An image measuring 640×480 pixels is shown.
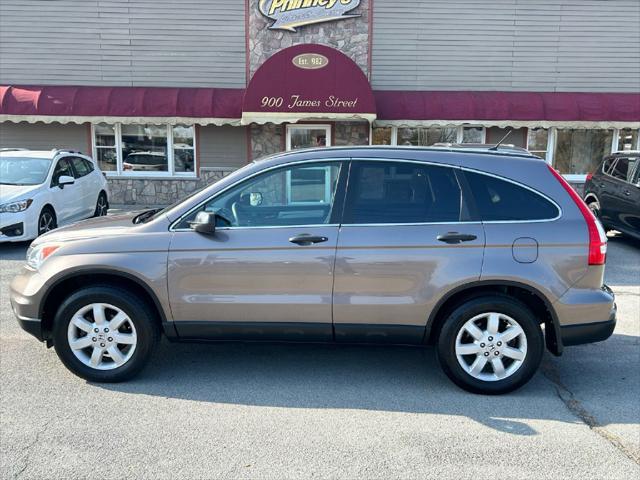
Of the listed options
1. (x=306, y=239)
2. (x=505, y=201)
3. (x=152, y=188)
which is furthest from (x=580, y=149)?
(x=306, y=239)

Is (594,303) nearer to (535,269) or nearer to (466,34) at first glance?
(535,269)

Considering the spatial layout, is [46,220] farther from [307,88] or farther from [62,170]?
[307,88]

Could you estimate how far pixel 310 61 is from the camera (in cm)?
1264

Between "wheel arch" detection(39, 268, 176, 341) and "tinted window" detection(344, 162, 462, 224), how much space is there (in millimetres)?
1542

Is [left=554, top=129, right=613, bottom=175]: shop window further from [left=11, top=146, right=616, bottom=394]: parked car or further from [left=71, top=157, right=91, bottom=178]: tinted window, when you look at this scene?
[left=11, top=146, right=616, bottom=394]: parked car

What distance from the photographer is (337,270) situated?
384 cm

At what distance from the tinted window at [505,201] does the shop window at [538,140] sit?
39.0 feet

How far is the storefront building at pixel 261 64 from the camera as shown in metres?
13.6

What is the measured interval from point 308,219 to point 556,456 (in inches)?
86.4

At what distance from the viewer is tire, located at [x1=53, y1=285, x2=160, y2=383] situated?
3941mm

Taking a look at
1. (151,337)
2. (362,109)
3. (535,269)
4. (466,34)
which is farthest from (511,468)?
(466,34)

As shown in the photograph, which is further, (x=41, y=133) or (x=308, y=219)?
(x=41, y=133)

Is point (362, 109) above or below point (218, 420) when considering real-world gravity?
above

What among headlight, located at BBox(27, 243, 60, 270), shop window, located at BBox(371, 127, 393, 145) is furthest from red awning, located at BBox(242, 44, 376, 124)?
headlight, located at BBox(27, 243, 60, 270)
